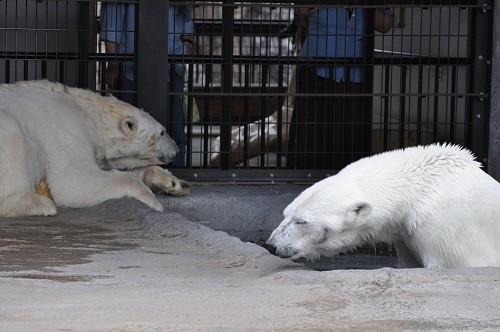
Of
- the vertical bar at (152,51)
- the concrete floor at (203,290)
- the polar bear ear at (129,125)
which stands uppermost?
the vertical bar at (152,51)

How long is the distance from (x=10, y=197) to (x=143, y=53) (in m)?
1.54

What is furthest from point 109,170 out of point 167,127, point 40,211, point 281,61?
point 281,61

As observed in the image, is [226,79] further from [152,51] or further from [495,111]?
[495,111]

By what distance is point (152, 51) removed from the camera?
6.64 meters

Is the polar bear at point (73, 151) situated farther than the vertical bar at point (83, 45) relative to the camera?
No

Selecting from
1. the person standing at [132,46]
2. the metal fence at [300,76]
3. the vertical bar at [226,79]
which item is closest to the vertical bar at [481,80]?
the metal fence at [300,76]

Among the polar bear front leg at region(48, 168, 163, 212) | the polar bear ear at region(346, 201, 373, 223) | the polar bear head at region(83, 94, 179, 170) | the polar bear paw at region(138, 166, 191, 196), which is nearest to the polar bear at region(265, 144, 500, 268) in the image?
the polar bear ear at region(346, 201, 373, 223)

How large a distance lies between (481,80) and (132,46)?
7.63ft

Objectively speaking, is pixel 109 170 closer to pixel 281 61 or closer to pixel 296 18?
pixel 281 61

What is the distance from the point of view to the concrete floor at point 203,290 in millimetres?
3146

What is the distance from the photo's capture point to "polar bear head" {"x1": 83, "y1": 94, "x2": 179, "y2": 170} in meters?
6.45

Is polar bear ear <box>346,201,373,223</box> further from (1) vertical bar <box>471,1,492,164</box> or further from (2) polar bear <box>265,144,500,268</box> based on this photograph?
(1) vertical bar <box>471,1,492,164</box>

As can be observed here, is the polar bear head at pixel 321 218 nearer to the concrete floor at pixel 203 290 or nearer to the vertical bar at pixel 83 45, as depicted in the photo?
the concrete floor at pixel 203 290

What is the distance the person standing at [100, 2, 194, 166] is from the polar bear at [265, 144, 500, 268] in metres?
2.57
